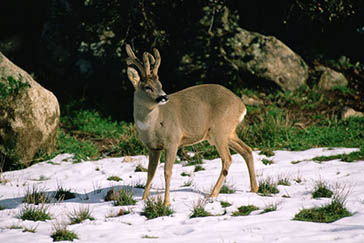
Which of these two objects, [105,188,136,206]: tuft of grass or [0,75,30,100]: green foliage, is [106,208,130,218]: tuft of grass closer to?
[105,188,136,206]: tuft of grass

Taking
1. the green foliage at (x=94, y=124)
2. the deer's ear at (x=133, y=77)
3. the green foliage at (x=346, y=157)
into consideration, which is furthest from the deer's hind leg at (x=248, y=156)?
the green foliage at (x=94, y=124)

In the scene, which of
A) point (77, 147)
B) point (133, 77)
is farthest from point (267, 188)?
point (77, 147)

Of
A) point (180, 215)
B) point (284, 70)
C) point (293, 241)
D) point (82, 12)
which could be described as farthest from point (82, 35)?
point (293, 241)

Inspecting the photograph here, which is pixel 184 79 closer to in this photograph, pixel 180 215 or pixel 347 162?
pixel 347 162

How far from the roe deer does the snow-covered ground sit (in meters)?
0.49

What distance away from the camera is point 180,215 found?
240 inches

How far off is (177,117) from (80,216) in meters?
2.00

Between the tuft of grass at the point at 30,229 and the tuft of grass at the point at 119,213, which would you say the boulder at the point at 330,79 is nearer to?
the tuft of grass at the point at 119,213

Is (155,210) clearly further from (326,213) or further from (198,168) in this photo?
(198,168)

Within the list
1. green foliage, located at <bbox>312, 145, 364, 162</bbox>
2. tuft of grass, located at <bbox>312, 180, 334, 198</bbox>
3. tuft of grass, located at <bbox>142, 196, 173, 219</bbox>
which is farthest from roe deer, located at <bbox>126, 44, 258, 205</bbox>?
green foliage, located at <bbox>312, 145, 364, 162</bbox>

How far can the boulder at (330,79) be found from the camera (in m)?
14.0

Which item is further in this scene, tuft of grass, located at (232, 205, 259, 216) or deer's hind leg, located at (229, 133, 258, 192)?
deer's hind leg, located at (229, 133, 258, 192)

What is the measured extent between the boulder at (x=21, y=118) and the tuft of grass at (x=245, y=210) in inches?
192

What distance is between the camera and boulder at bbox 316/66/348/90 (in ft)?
45.9
